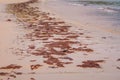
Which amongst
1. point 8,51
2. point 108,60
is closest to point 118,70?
point 108,60

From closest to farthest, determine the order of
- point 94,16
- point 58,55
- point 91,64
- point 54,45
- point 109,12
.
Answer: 1. point 91,64
2. point 58,55
3. point 54,45
4. point 94,16
5. point 109,12

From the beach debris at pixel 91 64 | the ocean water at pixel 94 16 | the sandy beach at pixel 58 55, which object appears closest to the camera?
the sandy beach at pixel 58 55

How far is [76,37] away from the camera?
11172 millimetres

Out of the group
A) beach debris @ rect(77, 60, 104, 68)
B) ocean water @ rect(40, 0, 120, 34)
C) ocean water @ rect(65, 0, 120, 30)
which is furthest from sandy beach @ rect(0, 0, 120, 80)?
ocean water @ rect(65, 0, 120, 30)

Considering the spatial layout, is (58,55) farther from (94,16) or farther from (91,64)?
(94,16)

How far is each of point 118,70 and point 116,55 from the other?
136 centimetres

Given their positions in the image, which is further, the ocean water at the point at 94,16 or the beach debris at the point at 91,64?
the ocean water at the point at 94,16

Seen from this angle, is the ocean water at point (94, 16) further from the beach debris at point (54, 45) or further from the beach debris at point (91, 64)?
the beach debris at point (91, 64)

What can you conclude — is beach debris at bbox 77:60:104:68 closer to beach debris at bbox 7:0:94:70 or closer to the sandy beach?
the sandy beach

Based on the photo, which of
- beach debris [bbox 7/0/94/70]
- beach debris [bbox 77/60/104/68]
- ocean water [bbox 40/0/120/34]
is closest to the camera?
beach debris [bbox 77/60/104/68]

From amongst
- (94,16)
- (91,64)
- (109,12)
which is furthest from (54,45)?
(109,12)

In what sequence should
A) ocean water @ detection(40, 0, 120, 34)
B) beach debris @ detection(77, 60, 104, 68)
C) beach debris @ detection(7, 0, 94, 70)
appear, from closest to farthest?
beach debris @ detection(77, 60, 104, 68) < beach debris @ detection(7, 0, 94, 70) < ocean water @ detection(40, 0, 120, 34)

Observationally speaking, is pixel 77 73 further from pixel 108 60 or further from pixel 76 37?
pixel 76 37

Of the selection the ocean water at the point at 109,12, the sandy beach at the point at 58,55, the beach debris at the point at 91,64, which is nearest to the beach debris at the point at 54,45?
the sandy beach at the point at 58,55
